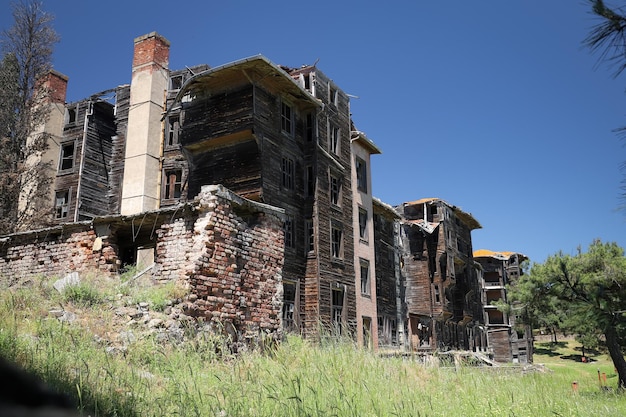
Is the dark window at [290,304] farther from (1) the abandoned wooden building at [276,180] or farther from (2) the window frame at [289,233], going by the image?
(2) the window frame at [289,233]

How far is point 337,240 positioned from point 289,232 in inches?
161

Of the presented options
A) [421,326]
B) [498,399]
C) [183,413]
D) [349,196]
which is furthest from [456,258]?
[183,413]

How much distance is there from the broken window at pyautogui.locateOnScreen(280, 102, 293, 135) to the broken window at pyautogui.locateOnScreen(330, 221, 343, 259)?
546cm

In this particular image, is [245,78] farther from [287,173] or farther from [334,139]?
[334,139]

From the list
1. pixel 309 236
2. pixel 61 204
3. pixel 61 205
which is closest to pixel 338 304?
pixel 309 236

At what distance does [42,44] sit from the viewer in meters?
29.5

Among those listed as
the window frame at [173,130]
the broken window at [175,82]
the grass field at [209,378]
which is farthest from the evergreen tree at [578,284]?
the broken window at [175,82]

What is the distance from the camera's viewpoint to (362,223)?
103ft

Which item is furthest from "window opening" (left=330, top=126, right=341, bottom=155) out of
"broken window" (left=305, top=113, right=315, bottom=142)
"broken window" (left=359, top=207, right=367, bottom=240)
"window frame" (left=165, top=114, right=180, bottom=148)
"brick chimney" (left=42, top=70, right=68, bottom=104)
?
"brick chimney" (left=42, top=70, right=68, bottom=104)

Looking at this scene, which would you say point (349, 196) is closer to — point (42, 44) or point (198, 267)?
point (198, 267)

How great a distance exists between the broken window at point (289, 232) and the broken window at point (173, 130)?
10857 mm

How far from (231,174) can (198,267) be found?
11642 millimetres

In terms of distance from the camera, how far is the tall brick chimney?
3061 centimetres

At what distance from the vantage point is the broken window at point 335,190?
2805 cm
